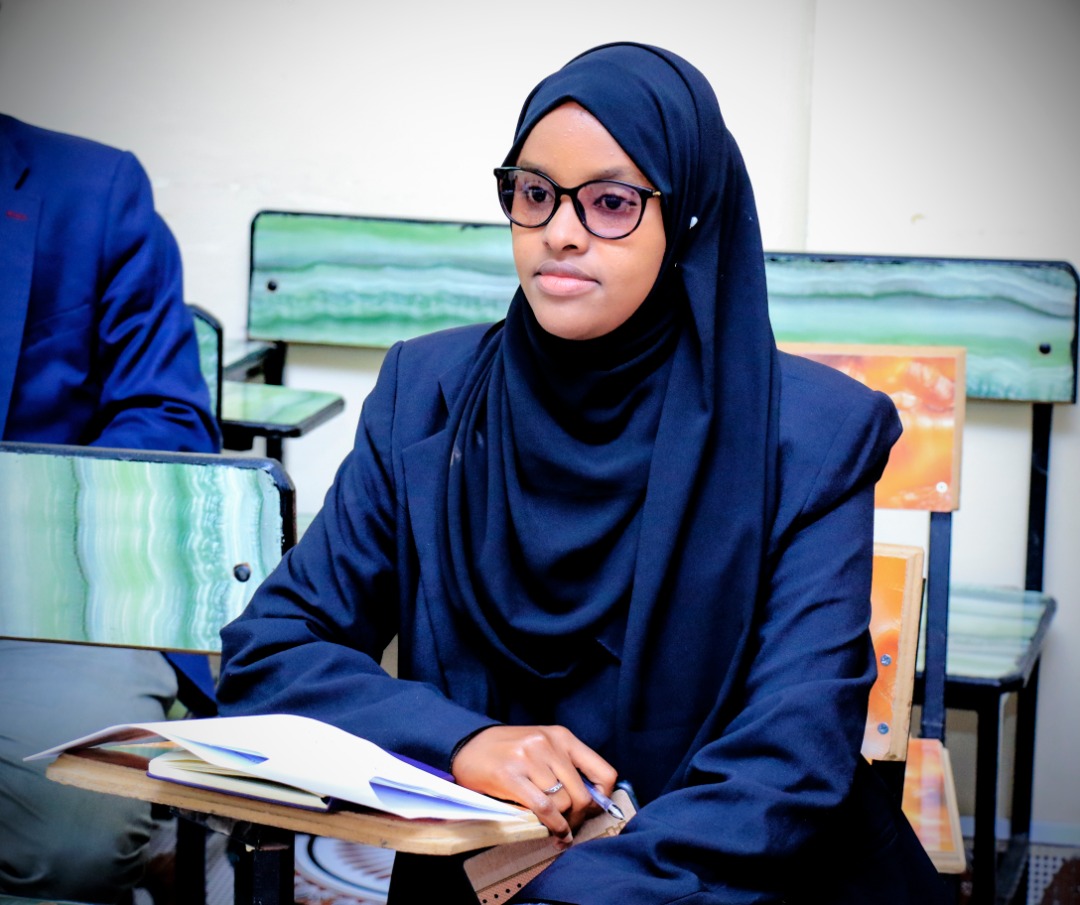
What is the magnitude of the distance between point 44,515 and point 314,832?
79 centimetres

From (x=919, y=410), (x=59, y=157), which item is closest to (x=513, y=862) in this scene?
(x=919, y=410)

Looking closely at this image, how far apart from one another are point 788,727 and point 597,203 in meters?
0.53

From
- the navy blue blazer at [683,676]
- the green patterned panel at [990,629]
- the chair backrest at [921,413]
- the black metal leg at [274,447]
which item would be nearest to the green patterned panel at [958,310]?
the green patterned panel at [990,629]

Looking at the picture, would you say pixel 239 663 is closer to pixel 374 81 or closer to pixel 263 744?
pixel 263 744

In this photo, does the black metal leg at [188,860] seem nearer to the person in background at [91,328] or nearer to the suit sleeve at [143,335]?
the person in background at [91,328]

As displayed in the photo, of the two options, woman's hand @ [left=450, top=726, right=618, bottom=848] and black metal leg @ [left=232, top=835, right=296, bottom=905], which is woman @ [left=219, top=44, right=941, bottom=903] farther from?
black metal leg @ [left=232, top=835, right=296, bottom=905]

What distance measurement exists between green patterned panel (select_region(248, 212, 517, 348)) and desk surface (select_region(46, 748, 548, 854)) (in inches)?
77.7

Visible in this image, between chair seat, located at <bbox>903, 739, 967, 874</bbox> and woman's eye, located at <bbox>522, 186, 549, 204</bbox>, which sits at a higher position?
woman's eye, located at <bbox>522, 186, 549, 204</bbox>

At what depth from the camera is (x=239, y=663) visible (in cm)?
131

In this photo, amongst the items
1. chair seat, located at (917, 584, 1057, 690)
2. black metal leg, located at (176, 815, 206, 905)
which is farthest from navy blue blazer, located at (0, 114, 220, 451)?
chair seat, located at (917, 584, 1057, 690)

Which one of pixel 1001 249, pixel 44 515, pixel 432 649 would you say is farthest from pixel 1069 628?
pixel 44 515

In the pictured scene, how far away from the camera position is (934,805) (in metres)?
1.80

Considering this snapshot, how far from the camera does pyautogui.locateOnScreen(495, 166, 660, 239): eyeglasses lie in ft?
4.15

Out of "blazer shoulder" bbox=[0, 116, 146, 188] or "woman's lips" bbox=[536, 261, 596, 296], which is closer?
A: "woman's lips" bbox=[536, 261, 596, 296]
